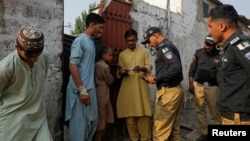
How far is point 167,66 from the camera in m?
3.97

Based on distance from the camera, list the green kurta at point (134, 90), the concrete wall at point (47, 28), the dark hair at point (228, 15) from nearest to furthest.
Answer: the dark hair at point (228, 15)
the concrete wall at point (47, 28)
the green kurta at point (134, 90)

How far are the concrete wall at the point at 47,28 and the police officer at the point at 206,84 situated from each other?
8.28 feet

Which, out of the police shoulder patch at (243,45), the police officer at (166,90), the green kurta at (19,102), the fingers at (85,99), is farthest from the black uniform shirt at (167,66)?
the green kurta at (19,102)

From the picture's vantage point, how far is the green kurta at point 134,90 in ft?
15.4

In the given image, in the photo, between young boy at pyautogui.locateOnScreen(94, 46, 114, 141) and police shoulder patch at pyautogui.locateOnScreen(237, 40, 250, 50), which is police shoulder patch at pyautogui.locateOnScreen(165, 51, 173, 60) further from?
police shoulder patch at pyautogui.locateOnScreen(237, 40, 250, 50)

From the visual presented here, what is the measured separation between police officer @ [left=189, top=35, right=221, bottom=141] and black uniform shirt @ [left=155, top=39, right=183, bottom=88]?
4.17 ft

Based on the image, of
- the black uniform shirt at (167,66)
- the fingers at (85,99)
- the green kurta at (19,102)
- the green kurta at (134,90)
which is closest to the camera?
the green kurta at (19,102)

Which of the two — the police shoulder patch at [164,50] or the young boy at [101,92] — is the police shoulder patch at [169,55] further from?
the young boy at [101,92]

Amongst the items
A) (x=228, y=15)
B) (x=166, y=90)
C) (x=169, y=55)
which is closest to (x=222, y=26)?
(x=228, y=15)

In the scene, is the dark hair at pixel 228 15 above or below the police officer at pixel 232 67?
above

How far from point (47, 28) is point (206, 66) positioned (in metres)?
2.79

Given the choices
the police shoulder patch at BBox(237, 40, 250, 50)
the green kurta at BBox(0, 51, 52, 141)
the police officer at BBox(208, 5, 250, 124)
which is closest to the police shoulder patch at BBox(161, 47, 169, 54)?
the police officer at BBox(208, 5, 250, 124)

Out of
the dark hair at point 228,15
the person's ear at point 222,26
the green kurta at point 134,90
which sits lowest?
the green kurta at point 134,90

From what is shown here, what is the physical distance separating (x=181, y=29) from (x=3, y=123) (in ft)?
17.8
